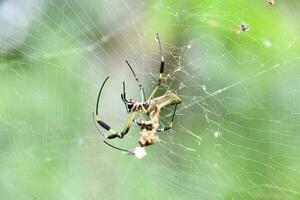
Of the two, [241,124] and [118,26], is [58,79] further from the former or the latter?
[241,124]

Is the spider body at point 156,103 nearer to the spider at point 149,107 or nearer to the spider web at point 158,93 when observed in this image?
the spider at point 149,107

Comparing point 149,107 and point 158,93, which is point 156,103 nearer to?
point 149,107

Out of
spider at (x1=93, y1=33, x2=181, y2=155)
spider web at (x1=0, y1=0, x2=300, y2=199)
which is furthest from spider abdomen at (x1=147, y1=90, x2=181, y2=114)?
spider web at (x1=0, y1=0, x2=300, y2=199)

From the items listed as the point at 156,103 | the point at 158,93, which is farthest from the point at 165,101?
the point at 158,93

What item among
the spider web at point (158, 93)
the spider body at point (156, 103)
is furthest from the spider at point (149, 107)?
the spider web at point (158, 93)

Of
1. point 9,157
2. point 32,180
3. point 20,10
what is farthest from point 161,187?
point 20,10

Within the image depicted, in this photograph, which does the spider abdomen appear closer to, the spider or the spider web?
the spider

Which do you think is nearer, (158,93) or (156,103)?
(156,103)

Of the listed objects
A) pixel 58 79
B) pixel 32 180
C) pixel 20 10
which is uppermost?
pixel 20 10
